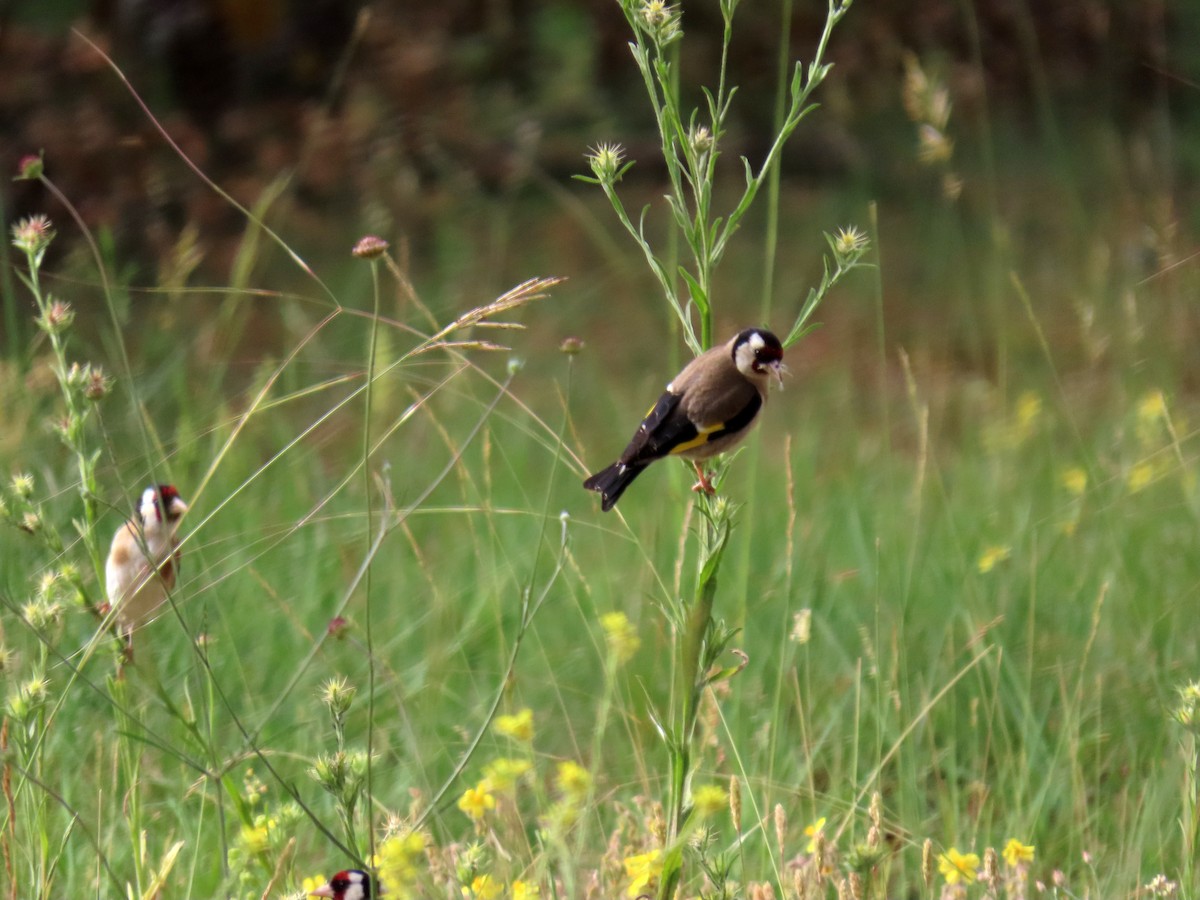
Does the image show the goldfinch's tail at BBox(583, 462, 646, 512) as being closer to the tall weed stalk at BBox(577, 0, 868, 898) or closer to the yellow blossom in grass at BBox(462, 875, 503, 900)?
the tall weed stalk at BBox(577, 0, 868, 898)

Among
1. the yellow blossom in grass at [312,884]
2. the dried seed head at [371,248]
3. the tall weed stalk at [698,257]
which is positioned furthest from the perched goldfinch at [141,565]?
the tall weed stalk at [698,257]

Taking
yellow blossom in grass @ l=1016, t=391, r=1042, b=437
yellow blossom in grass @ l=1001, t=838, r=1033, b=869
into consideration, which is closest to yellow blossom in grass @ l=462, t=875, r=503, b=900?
yellow blossom in grass @ l=1001, t=838, r=1033, b=869

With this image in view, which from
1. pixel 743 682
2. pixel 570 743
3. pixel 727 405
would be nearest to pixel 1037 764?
pixel 743 682

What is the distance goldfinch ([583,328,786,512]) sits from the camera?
6.65ft

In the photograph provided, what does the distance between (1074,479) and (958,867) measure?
2443 mm

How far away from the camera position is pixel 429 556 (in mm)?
3967

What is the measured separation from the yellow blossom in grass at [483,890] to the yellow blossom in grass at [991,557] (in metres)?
1.61

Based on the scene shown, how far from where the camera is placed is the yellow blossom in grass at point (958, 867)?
2.00 m

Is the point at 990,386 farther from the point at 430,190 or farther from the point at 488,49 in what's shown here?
the point at 488,49

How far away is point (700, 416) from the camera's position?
6.69ft

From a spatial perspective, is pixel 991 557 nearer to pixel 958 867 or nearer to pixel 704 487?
pixel 958 867

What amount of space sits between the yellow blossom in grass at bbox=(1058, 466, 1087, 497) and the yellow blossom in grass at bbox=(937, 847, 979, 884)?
1816 millimetres

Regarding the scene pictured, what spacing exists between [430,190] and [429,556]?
14.1ft

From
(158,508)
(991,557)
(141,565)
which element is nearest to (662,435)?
(158,508)
